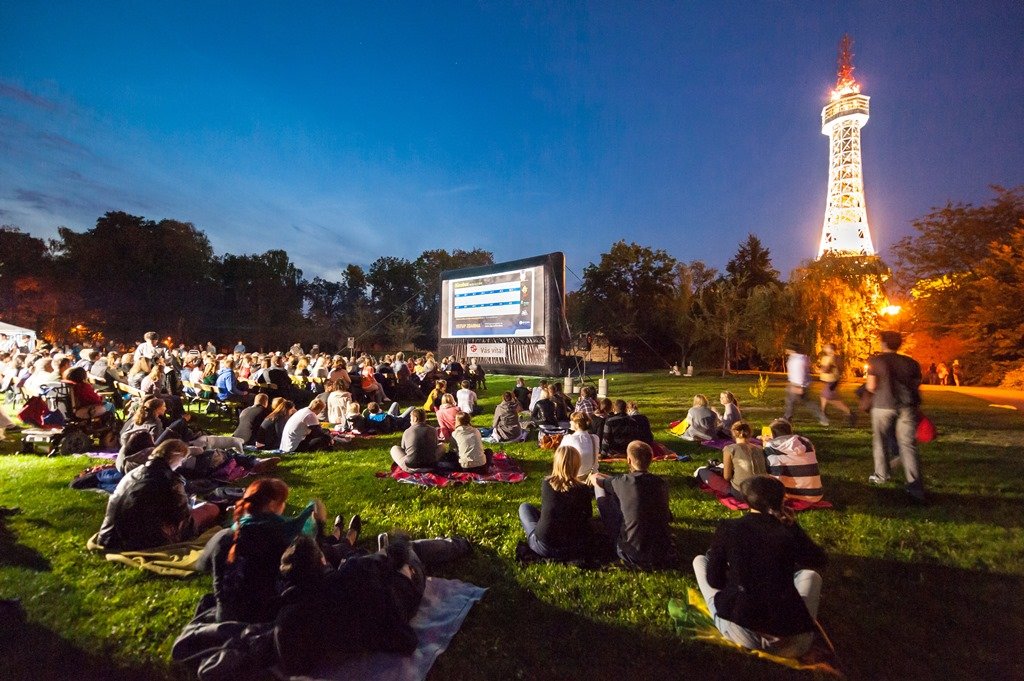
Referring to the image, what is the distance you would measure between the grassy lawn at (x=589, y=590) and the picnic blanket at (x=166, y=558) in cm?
7

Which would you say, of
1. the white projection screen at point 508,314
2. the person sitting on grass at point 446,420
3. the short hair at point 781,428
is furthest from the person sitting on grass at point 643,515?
the white projection screen at point 508,314

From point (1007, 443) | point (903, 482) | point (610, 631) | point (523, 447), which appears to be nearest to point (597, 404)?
point (523, 447)

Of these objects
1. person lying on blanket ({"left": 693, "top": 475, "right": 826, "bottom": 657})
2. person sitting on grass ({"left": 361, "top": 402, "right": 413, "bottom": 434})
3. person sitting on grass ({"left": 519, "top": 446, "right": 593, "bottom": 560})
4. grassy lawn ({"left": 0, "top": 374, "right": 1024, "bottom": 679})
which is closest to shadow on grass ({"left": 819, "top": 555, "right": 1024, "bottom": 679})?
grassy lawn ({"left": 0, "top": 374, "right": 1024, "bottom": 679})

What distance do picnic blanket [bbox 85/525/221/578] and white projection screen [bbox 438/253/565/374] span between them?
13.1 metres

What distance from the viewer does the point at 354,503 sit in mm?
5430

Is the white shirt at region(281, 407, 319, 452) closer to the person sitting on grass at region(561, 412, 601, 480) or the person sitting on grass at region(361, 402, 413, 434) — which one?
the person sitting on grass at region(361, 402, 413, 434)

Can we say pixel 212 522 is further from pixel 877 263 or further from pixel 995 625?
pixel 877 263

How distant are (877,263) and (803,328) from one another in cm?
479

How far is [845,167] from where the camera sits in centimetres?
5481

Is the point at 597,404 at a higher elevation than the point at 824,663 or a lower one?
higher

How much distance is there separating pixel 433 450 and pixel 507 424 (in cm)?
256

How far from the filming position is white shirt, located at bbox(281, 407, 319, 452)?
7852 millimetres

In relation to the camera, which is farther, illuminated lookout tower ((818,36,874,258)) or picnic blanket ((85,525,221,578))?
illuminated lookout tower ((818,36,874,258))

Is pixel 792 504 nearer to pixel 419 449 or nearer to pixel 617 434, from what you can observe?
pixel 617 434
